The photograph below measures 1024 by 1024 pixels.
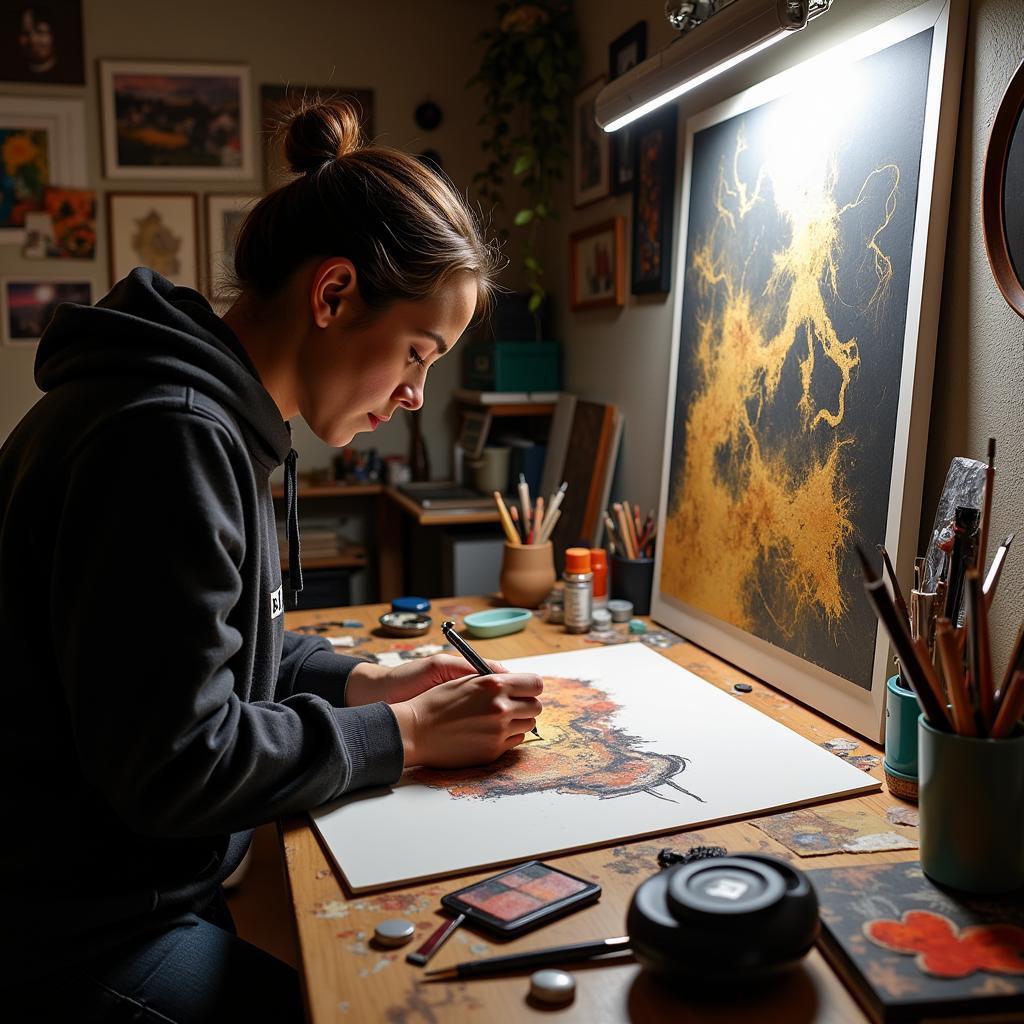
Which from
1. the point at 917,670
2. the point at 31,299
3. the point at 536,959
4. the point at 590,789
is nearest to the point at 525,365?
the point at 31,299

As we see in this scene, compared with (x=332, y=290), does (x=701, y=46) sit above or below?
above

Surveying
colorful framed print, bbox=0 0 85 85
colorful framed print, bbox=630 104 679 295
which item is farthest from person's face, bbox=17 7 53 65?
colorful framed print, bbox=630 104 679 295

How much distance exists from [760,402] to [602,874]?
759 millimetres

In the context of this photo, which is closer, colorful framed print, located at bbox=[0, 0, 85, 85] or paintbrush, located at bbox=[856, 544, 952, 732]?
paintbrush, located at bbox=[856, 544, 952, 732]

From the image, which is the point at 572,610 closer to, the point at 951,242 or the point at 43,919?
the point at 951,242

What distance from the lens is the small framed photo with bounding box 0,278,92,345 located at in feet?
9.49

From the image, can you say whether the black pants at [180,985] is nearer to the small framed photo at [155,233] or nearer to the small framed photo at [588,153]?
the small framed photo at [588,153]

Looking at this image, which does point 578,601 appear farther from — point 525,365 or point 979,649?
point 525,365

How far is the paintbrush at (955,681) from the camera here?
0.77m

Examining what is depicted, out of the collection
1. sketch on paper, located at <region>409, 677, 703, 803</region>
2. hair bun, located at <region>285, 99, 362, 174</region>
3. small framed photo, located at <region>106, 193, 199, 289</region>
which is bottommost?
sketch on paper, located at <region>409, 677, 703, 803</region>

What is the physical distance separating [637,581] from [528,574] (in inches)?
7.2

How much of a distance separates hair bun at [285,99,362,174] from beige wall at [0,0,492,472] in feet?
6.19

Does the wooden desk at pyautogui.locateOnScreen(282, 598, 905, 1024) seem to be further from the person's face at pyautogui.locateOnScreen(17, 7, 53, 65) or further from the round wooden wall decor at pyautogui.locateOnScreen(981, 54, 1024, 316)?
the person's face at pyautogui.locateOnScreen(17, 7, 53, 65)

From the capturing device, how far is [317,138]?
1103 mm
